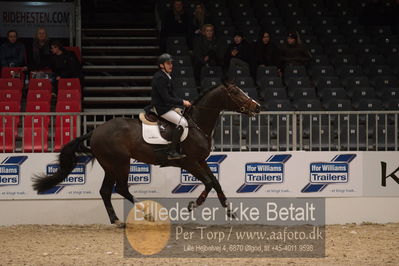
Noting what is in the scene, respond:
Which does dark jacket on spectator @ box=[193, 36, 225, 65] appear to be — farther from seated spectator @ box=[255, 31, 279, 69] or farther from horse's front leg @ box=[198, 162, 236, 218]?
horse's front leg @ box=[198, 162, 236, 218]

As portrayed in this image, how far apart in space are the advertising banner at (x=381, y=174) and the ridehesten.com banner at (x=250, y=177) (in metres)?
0.07

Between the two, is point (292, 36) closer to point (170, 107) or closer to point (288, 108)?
point (288, 108)

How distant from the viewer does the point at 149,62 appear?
19.2 m

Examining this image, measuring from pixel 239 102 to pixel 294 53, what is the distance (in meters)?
5.74

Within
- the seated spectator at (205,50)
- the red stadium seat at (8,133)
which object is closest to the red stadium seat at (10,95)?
the red stadium seat at (8,133)

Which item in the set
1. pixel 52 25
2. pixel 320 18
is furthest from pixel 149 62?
pixel 320 18

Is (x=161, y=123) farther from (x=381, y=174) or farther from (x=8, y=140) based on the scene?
(x=381, y=174)

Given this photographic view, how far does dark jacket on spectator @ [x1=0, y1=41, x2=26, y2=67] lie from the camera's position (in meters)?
17.4

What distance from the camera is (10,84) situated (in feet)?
52.6

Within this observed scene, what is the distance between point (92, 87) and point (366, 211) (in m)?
7.26

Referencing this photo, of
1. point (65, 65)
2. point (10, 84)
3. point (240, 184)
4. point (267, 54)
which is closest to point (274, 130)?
point (240, 184)

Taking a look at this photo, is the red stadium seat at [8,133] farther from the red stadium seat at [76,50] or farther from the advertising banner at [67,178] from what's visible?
the red stadium seat at [76,50]

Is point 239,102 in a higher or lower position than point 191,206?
higher

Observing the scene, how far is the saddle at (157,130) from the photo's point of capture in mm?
12336
